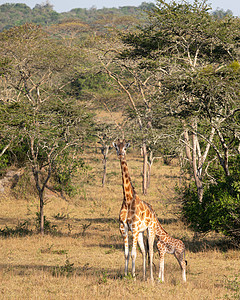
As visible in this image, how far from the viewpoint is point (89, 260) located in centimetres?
1044

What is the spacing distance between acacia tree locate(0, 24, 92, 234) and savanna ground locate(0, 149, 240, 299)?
57.9 inches

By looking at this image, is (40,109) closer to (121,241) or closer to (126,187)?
(121,241)

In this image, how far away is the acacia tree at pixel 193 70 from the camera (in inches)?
442

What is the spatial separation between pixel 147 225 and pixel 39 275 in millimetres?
2621

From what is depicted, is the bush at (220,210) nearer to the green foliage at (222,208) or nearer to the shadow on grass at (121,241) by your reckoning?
the green foliage at (222,208)

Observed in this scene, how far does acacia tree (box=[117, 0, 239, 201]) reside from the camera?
11227 mm

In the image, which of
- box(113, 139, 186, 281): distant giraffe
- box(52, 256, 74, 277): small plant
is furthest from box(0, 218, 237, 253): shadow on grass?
box(113, 139, 186, 281): distant giraffe

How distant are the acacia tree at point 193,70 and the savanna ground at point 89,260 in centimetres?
278

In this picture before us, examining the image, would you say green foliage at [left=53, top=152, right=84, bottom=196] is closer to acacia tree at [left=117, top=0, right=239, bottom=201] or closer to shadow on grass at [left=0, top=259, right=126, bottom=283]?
acacia tree at [left=117, top=0, right=239, bottom=201]

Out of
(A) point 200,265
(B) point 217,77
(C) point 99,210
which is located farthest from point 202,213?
(C) point 99,210

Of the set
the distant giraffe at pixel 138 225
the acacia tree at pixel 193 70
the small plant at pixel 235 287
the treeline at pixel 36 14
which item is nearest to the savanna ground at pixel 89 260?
the small plant at pixel 235 287

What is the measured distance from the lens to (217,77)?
37.1 feet

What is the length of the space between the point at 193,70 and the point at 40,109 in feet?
20.9

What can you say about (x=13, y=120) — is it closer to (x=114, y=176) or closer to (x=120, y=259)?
(x=120, y=259)
